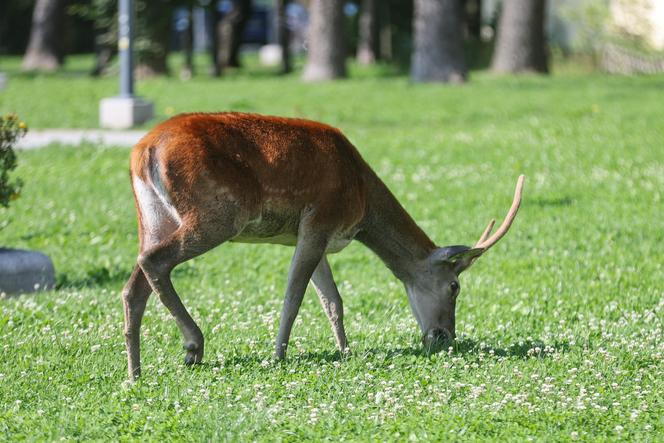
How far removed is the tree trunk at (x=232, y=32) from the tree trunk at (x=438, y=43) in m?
8.44

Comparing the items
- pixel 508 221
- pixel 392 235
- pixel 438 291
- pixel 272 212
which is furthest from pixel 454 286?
pixel 272 212

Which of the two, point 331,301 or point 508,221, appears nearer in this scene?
point 508,221

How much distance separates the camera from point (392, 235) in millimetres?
7078

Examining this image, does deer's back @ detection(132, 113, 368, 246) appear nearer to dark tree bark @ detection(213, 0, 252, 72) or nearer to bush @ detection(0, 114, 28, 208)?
bush @ detection(0, 114, 28, 208)

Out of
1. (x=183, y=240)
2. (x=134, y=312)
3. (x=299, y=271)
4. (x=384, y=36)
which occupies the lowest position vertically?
(x=384, y=36)

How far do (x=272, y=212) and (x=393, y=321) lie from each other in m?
1.84

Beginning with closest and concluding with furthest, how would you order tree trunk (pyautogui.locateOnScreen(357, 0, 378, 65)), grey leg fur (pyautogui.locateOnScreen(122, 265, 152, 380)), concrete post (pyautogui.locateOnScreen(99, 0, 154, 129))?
grey leg fur (pyautogui.locateOnScreen(122, 265, 152, 380)), concrete post (pyautogui.locateOnScreen(99, 0, 154, 129)), tree trunk (pyautogui.locateOnScreen(357, 0, 378, 65))

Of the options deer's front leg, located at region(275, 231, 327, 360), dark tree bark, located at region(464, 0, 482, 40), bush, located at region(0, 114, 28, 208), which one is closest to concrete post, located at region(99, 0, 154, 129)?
bush, located at region(0, 114, 28, 208)

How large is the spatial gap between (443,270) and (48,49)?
99.8 feet

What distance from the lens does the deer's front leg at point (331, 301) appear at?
22.8 feet

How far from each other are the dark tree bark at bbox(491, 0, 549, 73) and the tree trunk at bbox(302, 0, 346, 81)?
13.8 ft

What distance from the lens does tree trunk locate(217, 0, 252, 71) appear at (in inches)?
1406

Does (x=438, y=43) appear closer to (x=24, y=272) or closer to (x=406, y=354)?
(x=24, y=272)

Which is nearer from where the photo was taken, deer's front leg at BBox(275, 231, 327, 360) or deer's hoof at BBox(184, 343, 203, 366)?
deer's hoof at BBox(184, 343, 203, 366)
